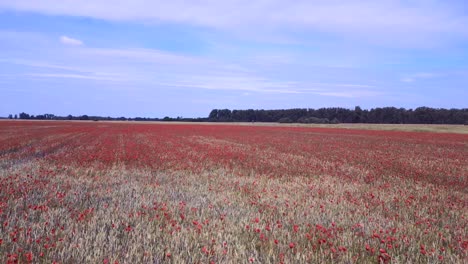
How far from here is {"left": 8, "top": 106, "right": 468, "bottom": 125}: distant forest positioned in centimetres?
12494

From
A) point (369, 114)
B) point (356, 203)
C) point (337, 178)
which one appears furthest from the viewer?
point (369, 114)

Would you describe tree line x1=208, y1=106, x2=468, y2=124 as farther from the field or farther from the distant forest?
the field

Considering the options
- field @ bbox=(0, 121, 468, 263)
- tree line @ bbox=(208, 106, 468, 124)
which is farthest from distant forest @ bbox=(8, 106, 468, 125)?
field @ bbox=(0, 121, 468, 263)

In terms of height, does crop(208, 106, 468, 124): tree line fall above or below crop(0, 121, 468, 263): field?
above

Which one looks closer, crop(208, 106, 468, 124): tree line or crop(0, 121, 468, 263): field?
crop(0, 121, 468, 263): field

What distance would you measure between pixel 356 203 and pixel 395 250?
3028mm

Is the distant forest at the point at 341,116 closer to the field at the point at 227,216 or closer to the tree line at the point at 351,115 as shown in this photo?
the tree line at the point at 351,115

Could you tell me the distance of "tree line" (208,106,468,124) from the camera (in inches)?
4906

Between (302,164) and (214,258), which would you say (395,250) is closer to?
(214,258)

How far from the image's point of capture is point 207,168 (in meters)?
13.8

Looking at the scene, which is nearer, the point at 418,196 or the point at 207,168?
the point at 418,196

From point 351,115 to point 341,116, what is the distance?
3866 millimetres

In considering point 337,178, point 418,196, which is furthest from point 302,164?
point 418,196

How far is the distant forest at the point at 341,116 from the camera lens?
124938mm
